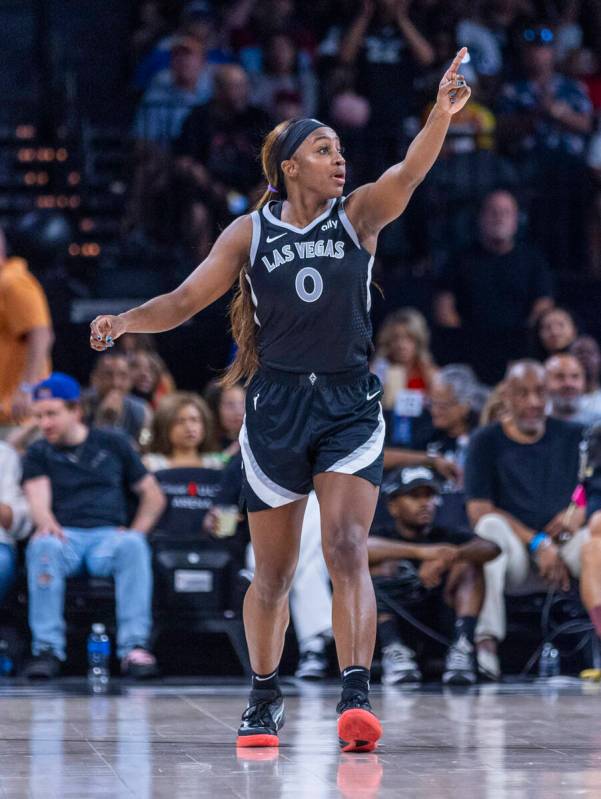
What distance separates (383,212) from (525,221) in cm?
703

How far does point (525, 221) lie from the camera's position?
11531 mm

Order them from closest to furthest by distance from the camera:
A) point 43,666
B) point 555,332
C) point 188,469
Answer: point 43,666 → point 188,469 → point 555,332

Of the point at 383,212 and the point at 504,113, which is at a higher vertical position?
the point at 504,113

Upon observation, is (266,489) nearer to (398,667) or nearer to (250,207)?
(398,667)

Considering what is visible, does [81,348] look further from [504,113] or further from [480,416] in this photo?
[504,113]

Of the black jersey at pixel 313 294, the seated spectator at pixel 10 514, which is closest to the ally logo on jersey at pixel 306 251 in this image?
the black jersey at pixel 313 294

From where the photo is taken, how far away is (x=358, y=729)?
4.44 m

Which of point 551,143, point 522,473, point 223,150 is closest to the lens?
point 522,473

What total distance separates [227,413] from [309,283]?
4.21m

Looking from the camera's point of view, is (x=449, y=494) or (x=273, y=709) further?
(x=449, y=494)

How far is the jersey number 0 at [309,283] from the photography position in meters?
4.63

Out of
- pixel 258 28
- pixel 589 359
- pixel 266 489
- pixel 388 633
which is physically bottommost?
pixel 388 633

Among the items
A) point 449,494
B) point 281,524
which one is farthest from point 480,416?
point 281,524

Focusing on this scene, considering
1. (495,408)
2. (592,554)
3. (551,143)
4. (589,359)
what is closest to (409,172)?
(592,554)
